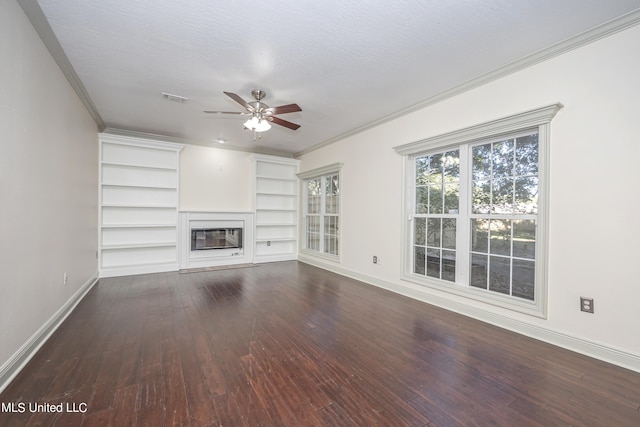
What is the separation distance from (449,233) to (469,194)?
0.56m

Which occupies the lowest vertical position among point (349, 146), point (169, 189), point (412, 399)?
point (412, 399)

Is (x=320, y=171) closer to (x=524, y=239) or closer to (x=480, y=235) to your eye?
(x=480, y=235)

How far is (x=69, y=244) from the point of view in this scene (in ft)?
10.4

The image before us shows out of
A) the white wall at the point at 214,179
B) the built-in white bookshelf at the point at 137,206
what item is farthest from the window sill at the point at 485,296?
the built-in white bookshelf at the point at 137,206

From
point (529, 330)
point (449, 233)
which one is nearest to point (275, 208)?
point (449, 233)

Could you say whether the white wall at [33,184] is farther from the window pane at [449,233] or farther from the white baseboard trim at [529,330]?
the window pane at [449,233]

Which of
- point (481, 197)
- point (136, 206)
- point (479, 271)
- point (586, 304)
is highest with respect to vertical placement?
point (481, 197)

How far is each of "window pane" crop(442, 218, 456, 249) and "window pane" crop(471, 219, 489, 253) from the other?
0.24 m

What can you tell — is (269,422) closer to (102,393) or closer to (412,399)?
(412,399)

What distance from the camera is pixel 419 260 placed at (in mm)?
3879

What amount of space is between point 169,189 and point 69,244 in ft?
7.85

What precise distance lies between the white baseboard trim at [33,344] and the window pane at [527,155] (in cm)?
467

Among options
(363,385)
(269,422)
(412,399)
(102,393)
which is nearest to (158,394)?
(102,393)

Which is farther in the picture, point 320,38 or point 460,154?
point 460,154
